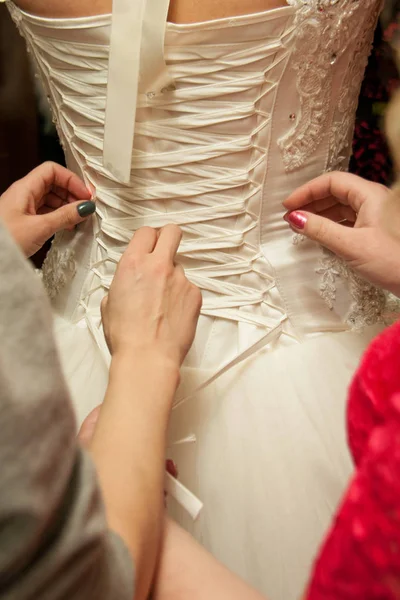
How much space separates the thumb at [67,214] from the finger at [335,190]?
24 cm

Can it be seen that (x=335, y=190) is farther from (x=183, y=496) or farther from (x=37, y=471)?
(x=37, y=471)

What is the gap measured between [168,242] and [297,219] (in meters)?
0.16

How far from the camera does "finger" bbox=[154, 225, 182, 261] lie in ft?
2.02

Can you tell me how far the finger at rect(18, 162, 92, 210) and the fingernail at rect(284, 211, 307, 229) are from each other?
0.26m

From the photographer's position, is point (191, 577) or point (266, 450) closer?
point (191, 577)

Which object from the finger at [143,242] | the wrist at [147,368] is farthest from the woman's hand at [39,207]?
the wrist at [147,368]

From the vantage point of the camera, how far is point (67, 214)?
0.72 metres

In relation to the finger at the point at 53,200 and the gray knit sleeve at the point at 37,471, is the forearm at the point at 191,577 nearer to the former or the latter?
the gray knit sleeve at the point at 37,471

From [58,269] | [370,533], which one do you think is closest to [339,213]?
[58,269]

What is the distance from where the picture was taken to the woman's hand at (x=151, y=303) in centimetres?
55

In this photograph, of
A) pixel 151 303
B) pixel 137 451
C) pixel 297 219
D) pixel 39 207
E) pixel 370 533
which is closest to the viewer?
pixel 370 533

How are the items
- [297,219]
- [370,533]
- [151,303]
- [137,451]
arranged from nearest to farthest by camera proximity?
[370,533] → [137,451] → [151,303] → [297,219]

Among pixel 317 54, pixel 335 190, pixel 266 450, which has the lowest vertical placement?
pixel 266 450

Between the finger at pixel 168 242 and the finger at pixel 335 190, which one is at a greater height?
the finger at pixel 335 190
